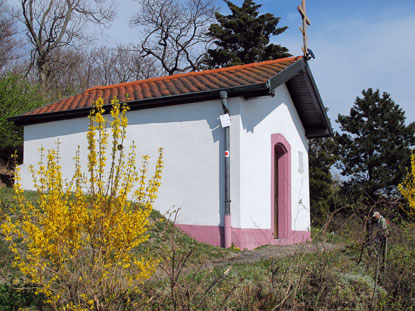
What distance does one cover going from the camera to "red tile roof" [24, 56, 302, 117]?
978 cm

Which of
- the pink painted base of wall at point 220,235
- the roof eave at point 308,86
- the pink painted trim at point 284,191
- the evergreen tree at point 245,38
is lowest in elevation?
the pink painted base of wall at point 220,235

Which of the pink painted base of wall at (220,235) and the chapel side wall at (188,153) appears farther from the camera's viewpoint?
the chapel side wall at (188,153)

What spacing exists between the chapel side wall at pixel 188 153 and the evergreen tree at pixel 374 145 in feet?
51.7

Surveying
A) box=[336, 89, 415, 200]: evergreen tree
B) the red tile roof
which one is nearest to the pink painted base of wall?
the red tile roof

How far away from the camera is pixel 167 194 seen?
391 inches

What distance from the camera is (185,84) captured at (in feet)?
35.9

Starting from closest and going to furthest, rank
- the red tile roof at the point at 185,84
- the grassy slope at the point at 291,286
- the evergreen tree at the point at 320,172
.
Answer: the grassy slope at the point at 291,286 → the red tile roof at the point at 185,84 → the evergreen tree at the point at 320,172

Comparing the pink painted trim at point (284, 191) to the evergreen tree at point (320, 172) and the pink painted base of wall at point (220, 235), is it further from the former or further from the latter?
the evergreen tree at point (320, 172)

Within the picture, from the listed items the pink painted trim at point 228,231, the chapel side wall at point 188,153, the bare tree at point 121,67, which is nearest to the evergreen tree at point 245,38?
the bare tree at point 121,67

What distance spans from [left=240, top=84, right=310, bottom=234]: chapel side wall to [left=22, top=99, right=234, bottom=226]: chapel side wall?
0.45m

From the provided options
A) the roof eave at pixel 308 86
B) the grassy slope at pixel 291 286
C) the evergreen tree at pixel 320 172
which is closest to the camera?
the grassy slope at pixel 291 286

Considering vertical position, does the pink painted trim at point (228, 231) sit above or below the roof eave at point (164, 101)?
below

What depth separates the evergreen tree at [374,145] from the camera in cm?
2369

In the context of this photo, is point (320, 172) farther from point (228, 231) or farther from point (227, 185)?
point (228, 231)
